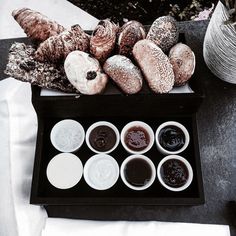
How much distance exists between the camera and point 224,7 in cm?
87

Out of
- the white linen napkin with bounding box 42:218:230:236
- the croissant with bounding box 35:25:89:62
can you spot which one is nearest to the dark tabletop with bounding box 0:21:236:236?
the white linen napkin with bounding box 42:218:230:236

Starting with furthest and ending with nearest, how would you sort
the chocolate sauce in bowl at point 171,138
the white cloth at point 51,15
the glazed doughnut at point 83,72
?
the white cloth at point 51,15 → the chocolate sauce in bowl at point 171,138 → the glazed doughnut at point 83,72

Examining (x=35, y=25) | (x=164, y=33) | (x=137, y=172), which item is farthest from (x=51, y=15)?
(x=137, y=172)

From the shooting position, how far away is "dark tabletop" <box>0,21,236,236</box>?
98 cm

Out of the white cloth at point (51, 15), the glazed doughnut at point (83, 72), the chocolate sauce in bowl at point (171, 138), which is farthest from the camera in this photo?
the white cloth at point (51, 15)

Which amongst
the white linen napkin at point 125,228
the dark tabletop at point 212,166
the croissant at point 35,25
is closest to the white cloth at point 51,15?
the dark tabletop at point 212,166

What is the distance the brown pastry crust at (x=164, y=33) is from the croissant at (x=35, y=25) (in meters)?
0.23

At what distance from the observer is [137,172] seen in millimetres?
969

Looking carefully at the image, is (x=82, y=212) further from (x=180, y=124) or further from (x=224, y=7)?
(x=224, y=7)

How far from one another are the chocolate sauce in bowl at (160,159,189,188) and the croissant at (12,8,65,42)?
0.41m

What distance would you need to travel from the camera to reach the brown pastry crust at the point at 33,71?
2.96 feet

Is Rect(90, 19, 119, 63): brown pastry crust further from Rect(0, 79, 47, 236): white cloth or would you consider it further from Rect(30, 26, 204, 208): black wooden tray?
Rect(0, 79, 47, 236): white cloth

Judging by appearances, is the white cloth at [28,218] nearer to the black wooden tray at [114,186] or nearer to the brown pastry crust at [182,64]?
the black wooden tray at [114,186]

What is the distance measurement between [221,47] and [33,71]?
0.44 m
